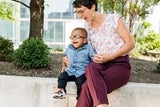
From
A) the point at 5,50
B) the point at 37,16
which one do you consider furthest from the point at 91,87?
the point at 37,16

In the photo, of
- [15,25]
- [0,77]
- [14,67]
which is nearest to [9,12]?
[14,67]

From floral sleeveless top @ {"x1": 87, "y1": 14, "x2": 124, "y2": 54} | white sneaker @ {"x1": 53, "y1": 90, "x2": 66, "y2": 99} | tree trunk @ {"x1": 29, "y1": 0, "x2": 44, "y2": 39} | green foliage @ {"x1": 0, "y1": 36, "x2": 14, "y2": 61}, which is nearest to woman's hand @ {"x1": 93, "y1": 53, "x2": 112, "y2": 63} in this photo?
floral sleeveless top @ {"x1": 87, "y1": 14, "x2": 124, "y2": 54}

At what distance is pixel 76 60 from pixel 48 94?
0.39 m

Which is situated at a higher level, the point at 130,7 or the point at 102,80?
the point at 130,7

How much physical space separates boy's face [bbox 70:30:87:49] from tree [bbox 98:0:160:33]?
1134 centimetres

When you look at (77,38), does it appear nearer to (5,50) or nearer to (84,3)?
(84,3)

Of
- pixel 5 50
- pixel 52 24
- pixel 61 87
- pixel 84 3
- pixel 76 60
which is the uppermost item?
pixel 84 3

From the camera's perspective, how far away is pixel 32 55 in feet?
26.5

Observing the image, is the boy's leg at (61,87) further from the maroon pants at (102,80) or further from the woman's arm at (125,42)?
the woman's arm at (125,42)

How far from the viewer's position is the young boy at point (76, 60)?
11.1 ft

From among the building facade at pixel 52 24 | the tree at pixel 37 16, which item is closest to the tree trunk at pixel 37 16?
the tree at pixel 37 16

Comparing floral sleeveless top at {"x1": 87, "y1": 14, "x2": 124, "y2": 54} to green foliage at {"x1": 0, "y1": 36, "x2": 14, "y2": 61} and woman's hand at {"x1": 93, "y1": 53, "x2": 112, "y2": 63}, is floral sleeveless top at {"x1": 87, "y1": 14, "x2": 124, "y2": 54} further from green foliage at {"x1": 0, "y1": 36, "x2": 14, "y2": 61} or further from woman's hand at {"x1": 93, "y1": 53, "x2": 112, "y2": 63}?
green foliage at {"x1": 0, "y1": 36, "x2": 14, "y2": 61}

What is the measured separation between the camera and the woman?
10.3 feet

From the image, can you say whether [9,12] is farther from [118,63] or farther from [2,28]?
[118,63]
